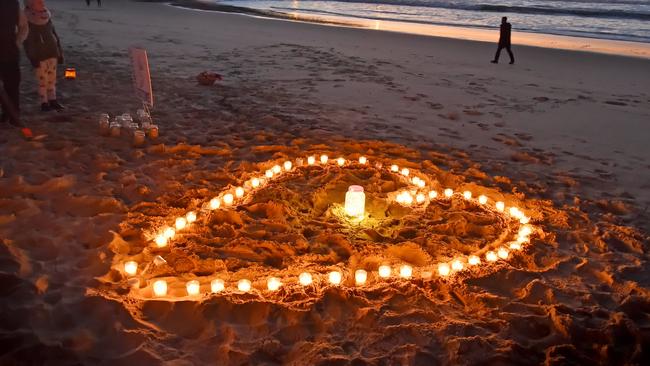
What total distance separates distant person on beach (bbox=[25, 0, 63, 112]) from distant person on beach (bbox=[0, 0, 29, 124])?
0.24 m

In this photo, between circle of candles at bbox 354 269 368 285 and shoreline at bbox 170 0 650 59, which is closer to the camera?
circle of candles at bbox 354 269 368 285

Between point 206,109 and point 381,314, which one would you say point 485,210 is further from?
point 206,109

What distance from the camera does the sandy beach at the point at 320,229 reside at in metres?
3.22

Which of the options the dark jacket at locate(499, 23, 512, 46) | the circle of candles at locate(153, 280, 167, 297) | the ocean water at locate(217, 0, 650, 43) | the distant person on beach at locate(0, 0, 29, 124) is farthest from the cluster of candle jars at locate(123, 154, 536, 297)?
the ocean water at locate(217, 0, 650, 43)

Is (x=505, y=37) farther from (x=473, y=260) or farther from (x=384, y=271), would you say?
(x=384, y=271)

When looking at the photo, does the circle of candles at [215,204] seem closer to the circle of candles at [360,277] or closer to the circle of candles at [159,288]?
the circle of candles at [159,288]

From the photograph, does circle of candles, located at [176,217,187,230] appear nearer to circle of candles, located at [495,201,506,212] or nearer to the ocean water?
circle of candles, located at [495,201,506,212]

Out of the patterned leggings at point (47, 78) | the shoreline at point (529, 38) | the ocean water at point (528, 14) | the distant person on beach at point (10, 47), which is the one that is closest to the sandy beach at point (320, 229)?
the patterned leggings at point (47, 78)

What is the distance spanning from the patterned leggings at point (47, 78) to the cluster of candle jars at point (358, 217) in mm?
A: 3797

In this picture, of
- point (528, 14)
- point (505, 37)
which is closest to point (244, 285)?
point (505, 37)

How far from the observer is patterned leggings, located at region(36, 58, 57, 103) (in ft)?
23.2

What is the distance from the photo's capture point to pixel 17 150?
5.91 m

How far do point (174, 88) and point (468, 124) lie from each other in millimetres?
5677

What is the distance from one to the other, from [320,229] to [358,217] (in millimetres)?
458
